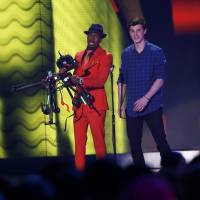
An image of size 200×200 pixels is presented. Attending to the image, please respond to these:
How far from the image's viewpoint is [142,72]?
7.96 meters

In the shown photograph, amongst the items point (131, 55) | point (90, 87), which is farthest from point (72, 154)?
point (131, 55)

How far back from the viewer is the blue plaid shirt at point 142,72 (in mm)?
7930

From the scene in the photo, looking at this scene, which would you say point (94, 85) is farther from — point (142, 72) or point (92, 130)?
point (142, 72)

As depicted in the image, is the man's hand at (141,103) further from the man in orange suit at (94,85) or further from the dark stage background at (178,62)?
the dark stage background at (178,62)

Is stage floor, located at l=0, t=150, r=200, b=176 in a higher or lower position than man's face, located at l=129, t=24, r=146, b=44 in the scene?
lower

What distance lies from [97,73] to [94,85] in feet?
0.47

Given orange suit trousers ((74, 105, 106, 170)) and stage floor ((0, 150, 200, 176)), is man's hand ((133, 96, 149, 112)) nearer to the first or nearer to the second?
orange suit trousers ((74, 105, 106, 170))

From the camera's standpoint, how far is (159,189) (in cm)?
287

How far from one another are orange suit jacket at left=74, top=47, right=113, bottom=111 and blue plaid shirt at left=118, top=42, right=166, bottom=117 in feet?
1.27

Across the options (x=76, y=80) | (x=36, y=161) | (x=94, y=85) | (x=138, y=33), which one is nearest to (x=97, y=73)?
(x=94, y=85)

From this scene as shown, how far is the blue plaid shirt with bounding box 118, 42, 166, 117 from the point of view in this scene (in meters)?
7.93

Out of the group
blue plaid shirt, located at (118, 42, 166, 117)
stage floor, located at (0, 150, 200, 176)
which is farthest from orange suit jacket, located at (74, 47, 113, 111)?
stage floor, located at (0, 150, 200, 176)

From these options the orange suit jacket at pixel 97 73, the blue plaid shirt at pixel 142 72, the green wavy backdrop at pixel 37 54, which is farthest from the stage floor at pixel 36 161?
the blue plaid shirt at pixel 142 72

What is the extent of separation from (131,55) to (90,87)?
29.5 inches
